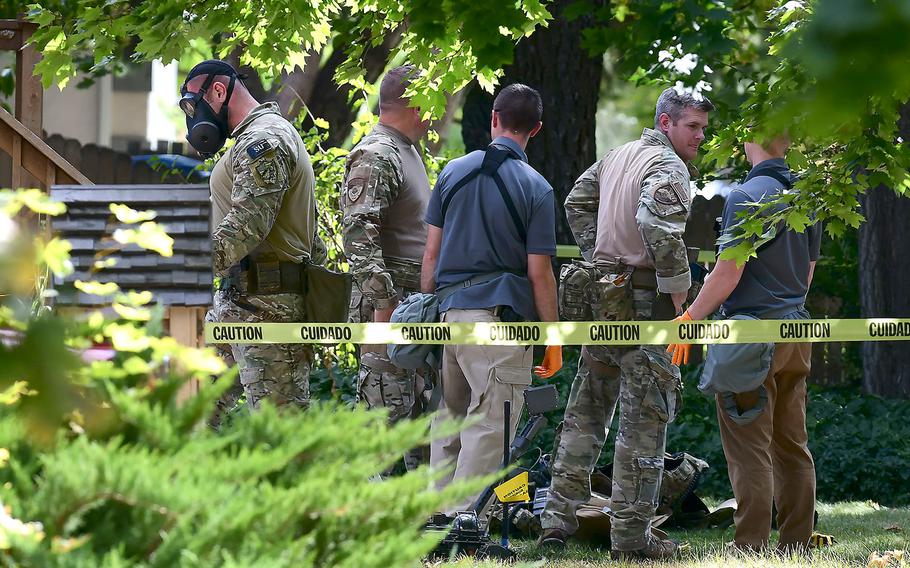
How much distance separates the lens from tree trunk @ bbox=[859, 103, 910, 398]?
10.7 m

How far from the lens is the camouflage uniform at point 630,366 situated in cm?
545

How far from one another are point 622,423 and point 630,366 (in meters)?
0.27

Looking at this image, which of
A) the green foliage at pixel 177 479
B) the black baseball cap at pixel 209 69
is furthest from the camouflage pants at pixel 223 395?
the green foliage at pixel 177 479

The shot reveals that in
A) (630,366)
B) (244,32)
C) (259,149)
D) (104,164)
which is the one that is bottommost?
(630,366)

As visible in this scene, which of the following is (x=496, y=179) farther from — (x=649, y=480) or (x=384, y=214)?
A: (x=649, y=480)

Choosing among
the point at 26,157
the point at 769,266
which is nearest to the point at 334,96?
the point at 26,157

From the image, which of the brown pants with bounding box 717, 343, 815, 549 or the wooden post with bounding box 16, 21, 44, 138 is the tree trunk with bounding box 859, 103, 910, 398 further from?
the wooden post with bounding box 16, 21, 44, 138

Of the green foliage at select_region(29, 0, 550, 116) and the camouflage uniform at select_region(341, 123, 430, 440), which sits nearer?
the camouflage uniform at select_region(341, 123, 430, 440)

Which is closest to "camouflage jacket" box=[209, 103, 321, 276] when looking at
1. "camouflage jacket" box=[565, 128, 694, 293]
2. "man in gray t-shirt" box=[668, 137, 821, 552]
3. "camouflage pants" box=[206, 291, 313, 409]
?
"camouflage pants" box=[206, 291, 313, 409]

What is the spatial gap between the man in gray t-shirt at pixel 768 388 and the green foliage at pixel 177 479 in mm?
2958

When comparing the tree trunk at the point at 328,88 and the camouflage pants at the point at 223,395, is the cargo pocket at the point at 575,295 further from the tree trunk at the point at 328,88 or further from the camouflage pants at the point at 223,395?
the tree trunk at the point at 328,88

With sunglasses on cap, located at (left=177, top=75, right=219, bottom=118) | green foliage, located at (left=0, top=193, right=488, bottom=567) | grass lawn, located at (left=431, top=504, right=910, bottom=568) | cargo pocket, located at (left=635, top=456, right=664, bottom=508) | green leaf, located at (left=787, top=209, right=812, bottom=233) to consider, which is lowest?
grass lawn, located at (left=431, top=504, right=910, bottom=568)

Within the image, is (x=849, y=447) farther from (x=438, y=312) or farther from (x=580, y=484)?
(x=438, y=312)

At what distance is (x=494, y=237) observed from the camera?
18.3 feet
